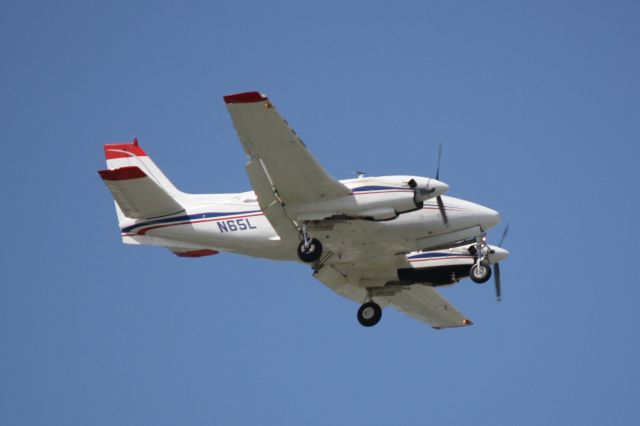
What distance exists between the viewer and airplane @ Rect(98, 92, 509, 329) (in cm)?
4188

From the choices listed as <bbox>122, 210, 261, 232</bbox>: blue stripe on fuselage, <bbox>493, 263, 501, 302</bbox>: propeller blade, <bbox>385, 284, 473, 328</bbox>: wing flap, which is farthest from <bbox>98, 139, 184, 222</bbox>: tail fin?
<bbox>493, 263, 501, 302</bbox>: propeller blade

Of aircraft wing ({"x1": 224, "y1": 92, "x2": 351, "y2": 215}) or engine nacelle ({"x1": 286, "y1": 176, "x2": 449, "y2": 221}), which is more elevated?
aircraft wing ({"x1": 224, "y1": 92, "x2": 351, "y2": 215})

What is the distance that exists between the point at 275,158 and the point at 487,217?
32.0 feet

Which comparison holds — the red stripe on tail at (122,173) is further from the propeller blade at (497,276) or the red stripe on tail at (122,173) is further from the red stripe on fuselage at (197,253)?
the propeller blade at (497,276)

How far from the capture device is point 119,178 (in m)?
44.6

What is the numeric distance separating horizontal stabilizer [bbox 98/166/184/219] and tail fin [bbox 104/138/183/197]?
433 centimetres

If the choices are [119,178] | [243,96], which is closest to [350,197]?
[243,96]

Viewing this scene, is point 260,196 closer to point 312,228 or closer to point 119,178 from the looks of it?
point 312,228

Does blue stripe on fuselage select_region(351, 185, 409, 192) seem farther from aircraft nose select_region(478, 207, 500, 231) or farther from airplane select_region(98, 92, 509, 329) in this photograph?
aircraft nose select_region(478, 207, 500, 231)

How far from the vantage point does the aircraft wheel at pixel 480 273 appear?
4653 centimetres

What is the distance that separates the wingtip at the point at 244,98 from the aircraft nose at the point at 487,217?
1143 cm

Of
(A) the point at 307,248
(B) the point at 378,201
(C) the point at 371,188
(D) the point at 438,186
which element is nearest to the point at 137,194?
(A) the point at 307,248

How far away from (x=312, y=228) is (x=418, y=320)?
36.0ft

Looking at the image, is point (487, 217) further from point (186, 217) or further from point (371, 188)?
point (186, 217)
